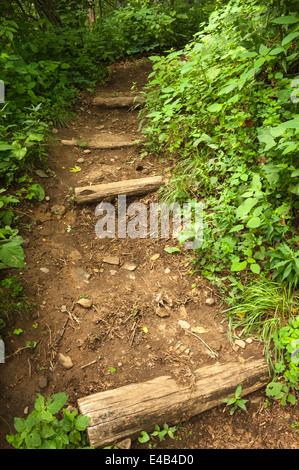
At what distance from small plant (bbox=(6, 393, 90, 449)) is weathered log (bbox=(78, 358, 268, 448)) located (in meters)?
0.08

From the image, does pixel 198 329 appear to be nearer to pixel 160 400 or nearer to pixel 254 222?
pixel 160 400

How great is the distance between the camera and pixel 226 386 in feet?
7.44

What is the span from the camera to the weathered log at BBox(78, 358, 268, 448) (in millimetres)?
1973

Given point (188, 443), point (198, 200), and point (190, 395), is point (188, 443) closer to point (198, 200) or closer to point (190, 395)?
point (190, 395)

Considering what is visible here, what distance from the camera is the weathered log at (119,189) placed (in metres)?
3.51

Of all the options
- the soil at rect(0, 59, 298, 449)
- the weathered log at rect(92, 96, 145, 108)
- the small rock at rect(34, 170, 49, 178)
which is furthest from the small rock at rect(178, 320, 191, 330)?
the weathered log at rect(92, 96, 145, 108)

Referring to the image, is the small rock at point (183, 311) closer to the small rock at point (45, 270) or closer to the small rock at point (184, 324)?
the small rock at point (184, 324)

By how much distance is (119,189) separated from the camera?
356cm

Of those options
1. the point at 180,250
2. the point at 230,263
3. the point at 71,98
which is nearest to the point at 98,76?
the point at 71,98

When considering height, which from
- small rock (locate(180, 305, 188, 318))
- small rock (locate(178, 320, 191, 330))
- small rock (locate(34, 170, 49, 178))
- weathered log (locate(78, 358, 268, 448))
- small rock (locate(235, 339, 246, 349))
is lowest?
weathered log (locate(78, 358, 268, 448))

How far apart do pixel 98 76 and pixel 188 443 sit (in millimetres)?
5535

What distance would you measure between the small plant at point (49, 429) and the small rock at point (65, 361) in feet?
1.30

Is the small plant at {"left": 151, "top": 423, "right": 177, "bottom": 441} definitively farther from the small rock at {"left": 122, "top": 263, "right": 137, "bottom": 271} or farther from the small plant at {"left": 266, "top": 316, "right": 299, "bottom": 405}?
the small rock at {"left": 122, "top": 263, "right": 137, "bottom": 271}

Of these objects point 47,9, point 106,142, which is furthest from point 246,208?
point 47,9
